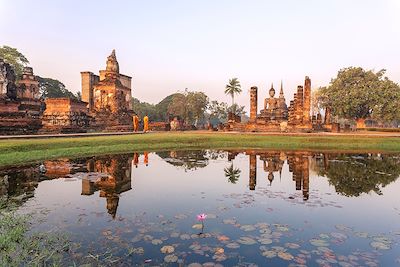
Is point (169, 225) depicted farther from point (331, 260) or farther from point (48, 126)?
point (48, 126)

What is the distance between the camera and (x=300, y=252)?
4.61 meters

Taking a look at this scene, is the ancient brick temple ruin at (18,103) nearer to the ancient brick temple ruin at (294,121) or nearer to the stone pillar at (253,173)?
the stone pillar at (253,173)

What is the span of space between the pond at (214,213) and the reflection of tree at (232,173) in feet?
0.29

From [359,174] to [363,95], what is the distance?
44.7m

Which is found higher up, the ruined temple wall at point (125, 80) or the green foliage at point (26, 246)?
the ruined temple wall at point (125, 80)

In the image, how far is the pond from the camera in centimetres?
450

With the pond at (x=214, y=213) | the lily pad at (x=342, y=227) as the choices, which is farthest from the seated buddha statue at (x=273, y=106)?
the lily pad at (x=342, y=227)

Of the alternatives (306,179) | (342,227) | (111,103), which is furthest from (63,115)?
(342,227)

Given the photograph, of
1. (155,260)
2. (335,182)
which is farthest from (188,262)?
(335,182)

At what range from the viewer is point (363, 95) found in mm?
49375

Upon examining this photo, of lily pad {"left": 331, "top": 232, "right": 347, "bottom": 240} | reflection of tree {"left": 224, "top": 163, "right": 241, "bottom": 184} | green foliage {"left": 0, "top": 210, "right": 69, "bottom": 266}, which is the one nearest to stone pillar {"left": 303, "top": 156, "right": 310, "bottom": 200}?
reflection of tree {"left": 224, "top": 163, "right": 241, "bottom": 184}

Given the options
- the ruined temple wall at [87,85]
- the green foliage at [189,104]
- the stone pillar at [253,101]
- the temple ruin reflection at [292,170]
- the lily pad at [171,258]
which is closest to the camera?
the lily pad at [171,258]

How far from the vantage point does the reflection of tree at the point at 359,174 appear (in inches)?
374

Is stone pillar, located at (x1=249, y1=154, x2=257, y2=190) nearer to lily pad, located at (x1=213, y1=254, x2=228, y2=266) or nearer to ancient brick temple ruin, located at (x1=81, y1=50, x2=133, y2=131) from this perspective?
lily pad, located at (x1=213, y1=254, x2=228, y2=266)
